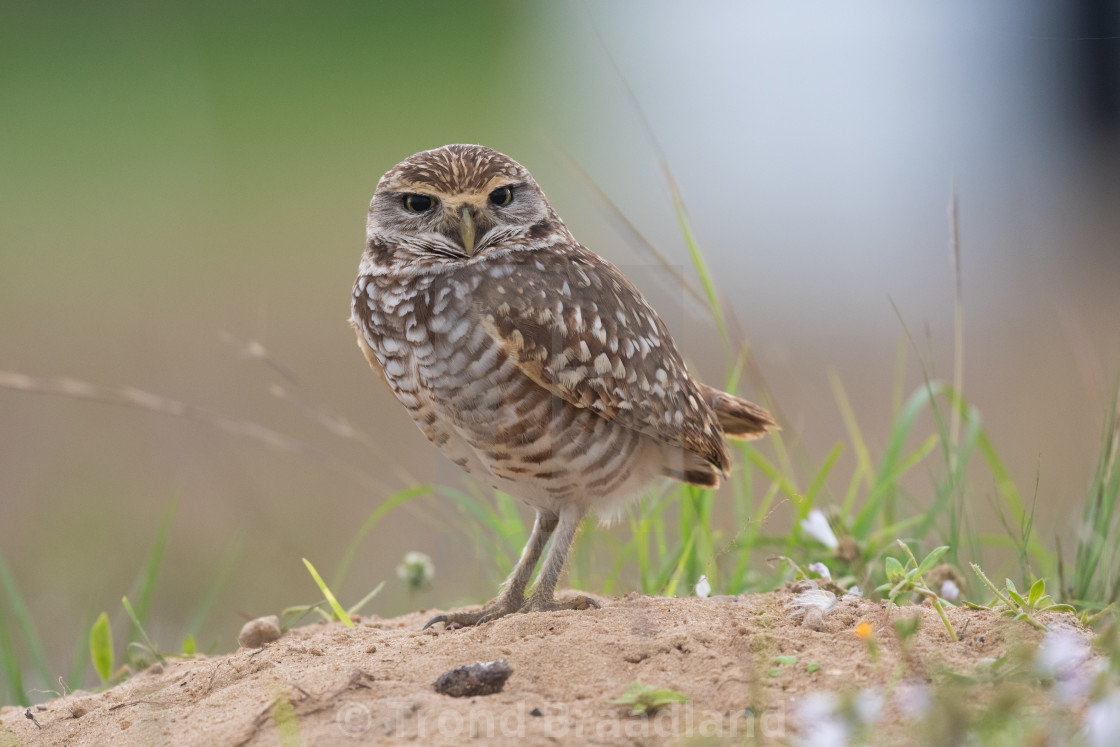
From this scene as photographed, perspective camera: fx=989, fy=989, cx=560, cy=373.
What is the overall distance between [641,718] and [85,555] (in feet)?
12.1

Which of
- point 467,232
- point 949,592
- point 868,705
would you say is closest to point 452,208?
point 467,232

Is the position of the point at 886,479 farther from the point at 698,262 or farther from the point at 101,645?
the point at 101,645

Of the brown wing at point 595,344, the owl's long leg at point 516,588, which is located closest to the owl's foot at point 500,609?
the owl's long leg at point 516,588

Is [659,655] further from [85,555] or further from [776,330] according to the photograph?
[776,330]

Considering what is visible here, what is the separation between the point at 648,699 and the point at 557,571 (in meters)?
1.09

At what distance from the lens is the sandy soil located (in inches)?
68.0

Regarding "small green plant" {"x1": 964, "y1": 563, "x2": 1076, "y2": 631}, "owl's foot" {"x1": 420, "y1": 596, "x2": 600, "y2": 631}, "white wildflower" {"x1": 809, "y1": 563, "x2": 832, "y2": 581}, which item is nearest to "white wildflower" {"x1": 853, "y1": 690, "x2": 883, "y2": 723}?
"small green plant" {"x1": 964, "y1": 563, "x2": 1076, "y2": 631}

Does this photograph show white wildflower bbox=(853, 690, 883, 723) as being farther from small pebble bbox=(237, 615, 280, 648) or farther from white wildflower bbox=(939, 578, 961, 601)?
small pebble bbox=(237, 615, 280, 648)

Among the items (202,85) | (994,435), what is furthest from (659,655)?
(202,85)

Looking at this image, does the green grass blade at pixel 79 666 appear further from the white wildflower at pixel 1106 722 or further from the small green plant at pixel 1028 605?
the white wildflower at pixel 1106 722

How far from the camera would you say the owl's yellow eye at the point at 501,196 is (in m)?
3.00

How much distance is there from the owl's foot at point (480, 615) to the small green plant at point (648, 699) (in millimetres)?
1027

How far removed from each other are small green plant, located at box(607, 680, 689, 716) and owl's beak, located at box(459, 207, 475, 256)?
4.89 feet

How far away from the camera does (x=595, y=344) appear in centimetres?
275
